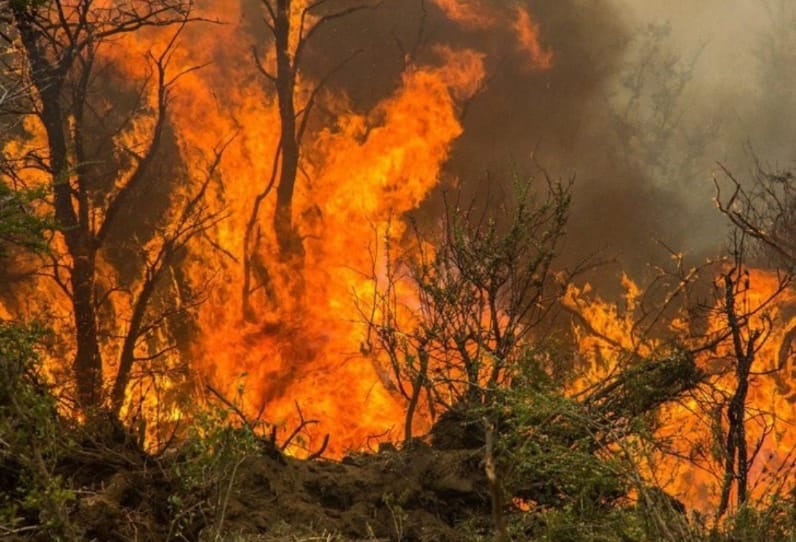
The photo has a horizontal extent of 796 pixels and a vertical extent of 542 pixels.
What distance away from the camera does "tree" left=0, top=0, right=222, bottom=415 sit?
982 centimetres

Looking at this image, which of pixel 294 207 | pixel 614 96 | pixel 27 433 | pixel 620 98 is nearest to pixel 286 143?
pixel 294 207

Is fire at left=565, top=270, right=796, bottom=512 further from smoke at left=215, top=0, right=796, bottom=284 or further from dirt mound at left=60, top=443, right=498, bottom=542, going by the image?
dirt mound at left=60, top=443, right=498, bottom=542

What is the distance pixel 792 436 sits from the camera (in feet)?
44.2

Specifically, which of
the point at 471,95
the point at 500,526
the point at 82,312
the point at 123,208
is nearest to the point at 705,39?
the point at 471,95

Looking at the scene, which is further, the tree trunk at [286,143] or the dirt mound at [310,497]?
the tree trunk at [286,143]

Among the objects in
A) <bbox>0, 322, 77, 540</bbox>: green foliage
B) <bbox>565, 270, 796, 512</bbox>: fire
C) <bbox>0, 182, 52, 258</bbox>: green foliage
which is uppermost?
<bbox>565, 270, 796, 512</bbox>: fire

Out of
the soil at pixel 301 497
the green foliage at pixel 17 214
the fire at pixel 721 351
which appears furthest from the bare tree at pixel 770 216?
the green foliage at pixel 17 214

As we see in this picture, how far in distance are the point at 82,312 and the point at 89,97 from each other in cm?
605

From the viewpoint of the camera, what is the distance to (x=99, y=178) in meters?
13.0

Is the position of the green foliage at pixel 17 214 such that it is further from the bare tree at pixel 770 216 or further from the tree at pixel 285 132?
the tree at pixel 285 132

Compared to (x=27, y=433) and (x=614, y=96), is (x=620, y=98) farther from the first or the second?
(x=27, y=433)

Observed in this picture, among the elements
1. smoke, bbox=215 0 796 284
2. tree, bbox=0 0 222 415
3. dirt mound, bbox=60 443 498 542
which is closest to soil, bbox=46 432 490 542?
dirt mound, bbox=60 443 498 542

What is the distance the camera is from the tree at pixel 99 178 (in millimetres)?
9820

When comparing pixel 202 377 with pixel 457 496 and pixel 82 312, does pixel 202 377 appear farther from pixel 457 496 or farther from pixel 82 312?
pixel 457 496
